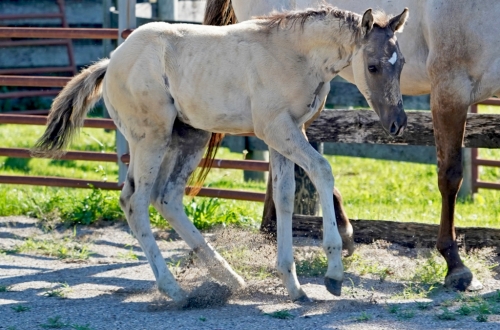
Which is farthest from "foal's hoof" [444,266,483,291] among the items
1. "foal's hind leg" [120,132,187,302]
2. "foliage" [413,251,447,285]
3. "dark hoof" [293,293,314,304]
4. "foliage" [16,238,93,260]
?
"foliage" [16,238,93,260]

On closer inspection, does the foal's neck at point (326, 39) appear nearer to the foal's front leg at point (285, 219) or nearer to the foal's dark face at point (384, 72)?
the foal's dark face at point (384, 72)

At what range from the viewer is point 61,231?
280 inches

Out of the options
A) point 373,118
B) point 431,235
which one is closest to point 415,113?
point 373,118

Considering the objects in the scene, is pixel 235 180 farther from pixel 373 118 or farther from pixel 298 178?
pixel 373 118

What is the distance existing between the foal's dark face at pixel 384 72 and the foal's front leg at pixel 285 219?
70cm

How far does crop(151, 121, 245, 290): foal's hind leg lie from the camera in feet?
16.8

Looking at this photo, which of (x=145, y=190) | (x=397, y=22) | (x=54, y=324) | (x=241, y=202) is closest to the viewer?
(x=54, y=324)

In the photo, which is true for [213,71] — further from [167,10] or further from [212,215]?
[167,10]

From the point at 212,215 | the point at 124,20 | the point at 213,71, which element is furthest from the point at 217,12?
the point at 213,71

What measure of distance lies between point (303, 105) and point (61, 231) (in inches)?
122

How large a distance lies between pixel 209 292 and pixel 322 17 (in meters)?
1.60

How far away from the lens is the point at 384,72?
4.49 m

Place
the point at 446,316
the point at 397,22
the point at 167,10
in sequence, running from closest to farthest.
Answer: the point at 446,316 < the point at 397,22 < the point at 167,10

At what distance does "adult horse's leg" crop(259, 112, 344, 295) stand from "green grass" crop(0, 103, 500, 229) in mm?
2440
